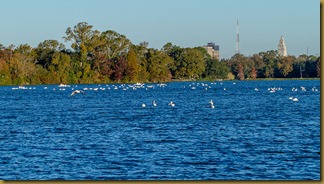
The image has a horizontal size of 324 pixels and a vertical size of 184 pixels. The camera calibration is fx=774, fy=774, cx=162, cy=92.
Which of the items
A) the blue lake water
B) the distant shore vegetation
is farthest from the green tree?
the blue lake water

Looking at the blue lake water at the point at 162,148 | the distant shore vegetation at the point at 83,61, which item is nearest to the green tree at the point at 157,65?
the distant shore vegetation at the point at 83,61

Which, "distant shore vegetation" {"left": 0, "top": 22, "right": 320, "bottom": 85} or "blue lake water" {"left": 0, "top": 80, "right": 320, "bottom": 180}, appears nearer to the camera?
"blue lake water" {"left": 0, "top": 80, "right": 320, "bottom": 180}

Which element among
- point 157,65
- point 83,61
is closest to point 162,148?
point 83,61

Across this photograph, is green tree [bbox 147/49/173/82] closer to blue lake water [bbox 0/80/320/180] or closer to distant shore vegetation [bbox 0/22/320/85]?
distant shore vegetation [bbox 0/22/320/85]

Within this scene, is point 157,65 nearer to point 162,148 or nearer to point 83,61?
point 83,61

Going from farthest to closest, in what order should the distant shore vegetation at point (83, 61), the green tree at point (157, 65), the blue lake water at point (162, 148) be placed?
the green tree at point (157, 65) < the distant shore vegetation at point (83, 61) < the blue lake water at point (162, 148)

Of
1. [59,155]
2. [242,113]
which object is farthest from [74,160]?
[242,113]

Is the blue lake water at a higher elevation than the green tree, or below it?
below

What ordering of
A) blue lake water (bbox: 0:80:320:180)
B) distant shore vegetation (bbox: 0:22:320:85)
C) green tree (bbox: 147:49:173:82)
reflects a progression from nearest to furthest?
1. blue lake water (bbox: 0:80:320:180)
2. distant shore vegetation (bbox: 0:22:320:85)
3. green tree (bbox: 147:49:173:82)

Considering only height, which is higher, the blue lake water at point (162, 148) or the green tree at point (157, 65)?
the green tree at point (157, 65)

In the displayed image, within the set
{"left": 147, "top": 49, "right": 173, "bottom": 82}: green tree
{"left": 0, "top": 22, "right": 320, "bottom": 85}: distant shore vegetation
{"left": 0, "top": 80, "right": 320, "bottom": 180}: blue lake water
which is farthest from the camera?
{"left": 147, "top": 49, "right": 173, "bottom": 82}: green tree

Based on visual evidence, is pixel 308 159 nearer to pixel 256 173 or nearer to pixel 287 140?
pixel 256 173

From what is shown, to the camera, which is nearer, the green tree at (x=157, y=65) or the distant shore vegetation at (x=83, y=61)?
the distant shore vegetation at (x=83, y=61)

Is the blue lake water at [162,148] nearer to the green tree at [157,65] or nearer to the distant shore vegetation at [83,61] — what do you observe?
the distant shore vegetation at [83,61]
